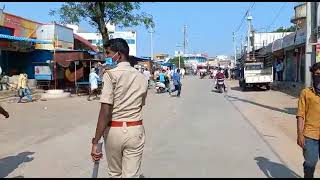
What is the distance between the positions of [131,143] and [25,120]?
39.1 ft

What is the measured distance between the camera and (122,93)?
15.9 feet

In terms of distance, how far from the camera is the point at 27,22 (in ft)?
111

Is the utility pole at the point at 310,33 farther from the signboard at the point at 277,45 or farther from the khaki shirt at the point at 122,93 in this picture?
the signboard at the point at 277,45

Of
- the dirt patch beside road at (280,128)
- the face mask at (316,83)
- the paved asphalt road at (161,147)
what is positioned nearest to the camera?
the face mask at (316,83)

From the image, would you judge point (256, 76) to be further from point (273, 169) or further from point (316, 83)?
point (316, 83)

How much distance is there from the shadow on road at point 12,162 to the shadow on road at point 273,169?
4.01 metres

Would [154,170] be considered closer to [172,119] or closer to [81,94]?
[172,119]

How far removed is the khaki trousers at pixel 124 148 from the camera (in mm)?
4828

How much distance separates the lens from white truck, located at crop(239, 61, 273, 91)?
115 ft

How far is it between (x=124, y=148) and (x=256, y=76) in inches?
1227

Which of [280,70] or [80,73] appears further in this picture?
[280,70]

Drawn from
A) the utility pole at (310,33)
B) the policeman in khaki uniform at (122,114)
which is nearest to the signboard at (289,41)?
the utility pole at (310,33)

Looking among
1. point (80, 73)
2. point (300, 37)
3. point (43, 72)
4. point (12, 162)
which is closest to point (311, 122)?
point (12, 162)

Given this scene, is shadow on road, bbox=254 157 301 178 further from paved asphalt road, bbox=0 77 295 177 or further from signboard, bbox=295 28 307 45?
signboard, bbox=295 28 307 45
